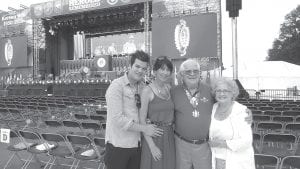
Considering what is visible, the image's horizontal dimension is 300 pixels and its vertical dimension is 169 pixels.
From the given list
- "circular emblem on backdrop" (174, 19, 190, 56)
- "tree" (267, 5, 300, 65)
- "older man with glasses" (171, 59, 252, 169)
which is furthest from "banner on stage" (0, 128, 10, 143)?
"tree" (267, 5, 300, 65)

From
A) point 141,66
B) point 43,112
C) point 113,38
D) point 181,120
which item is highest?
point 113,38

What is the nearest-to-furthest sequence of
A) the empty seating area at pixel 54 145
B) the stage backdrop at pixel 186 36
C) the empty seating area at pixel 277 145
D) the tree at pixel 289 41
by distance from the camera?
the empty seating area at pixel 277 145, the empty seating area at pixel 54 145, the stage backdrop at pixel 186 36, the tree at pixel 289 41

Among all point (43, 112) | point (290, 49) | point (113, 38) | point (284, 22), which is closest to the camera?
point (43, 112)

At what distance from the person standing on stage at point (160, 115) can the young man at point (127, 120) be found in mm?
63

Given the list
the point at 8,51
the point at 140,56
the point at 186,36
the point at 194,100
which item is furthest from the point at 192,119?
the point at 8,51

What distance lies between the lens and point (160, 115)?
230 cm

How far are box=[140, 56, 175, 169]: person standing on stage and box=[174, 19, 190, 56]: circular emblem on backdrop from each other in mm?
16329

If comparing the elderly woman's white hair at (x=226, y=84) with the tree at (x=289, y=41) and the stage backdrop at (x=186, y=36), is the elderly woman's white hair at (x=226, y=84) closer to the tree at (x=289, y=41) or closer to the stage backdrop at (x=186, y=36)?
the stage backdrop at (x=186, y=36)

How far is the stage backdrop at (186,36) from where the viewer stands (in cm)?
1778

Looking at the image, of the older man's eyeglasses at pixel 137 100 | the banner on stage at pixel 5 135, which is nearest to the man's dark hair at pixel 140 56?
the older man's eyeglasses at pixel 137 100

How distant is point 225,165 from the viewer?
7.43 feet

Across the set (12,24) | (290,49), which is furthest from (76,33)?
(290,49)

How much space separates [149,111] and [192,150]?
44 centimetres

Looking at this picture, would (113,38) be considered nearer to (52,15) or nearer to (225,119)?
(52,15)
